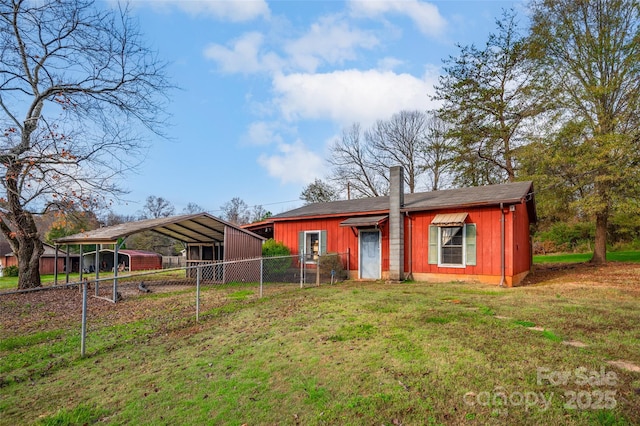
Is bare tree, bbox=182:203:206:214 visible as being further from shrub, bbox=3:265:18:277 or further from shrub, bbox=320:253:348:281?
shrub, bbox=320:253:348:281

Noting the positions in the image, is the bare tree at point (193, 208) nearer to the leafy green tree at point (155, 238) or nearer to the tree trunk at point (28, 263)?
the leafy green tree at point (155, 238)

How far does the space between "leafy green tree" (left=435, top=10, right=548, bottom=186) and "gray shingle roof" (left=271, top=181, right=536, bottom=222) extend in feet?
21.8

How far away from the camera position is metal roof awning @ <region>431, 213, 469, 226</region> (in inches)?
423

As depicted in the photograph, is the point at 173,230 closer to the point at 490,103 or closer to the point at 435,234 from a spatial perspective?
the point at 435,234

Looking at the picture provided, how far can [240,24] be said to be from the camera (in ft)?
33.8

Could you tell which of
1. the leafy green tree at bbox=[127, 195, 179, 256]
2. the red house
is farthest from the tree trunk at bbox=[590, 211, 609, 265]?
the leafy green tree at bbox=[127, 195, 179, 256]

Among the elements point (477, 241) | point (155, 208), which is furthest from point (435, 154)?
point (155, 208)

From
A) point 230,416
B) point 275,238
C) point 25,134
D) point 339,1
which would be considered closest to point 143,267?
point 275,238

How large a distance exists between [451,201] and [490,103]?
1226 centimetres

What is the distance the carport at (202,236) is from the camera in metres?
11.7

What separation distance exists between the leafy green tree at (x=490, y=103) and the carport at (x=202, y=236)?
14865mm

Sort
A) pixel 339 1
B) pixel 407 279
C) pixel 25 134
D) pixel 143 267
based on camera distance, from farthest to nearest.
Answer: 1. pixel 143 267
2. pixel 407 279
3. pixel 339 1
4. pixel 25 134

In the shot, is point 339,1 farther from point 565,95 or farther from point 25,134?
point 565,95

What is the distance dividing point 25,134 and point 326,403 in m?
11.2
